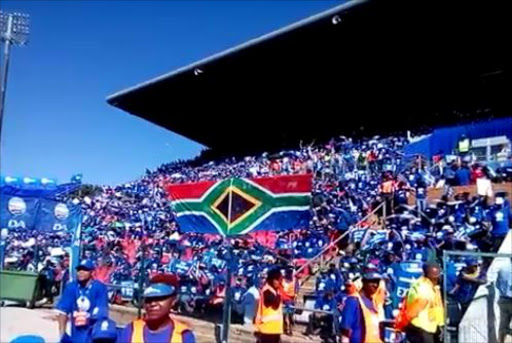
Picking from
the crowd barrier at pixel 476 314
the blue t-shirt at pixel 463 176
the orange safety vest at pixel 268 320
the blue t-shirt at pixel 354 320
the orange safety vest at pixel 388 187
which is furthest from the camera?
the orange safety vest at pixel 388 187

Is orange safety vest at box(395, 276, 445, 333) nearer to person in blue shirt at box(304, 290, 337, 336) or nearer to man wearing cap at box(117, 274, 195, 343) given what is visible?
person in blue shirt at box(304, 290, 337, 336)

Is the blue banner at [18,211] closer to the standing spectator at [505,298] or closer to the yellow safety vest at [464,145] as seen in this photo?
the standing spectator at [505,298]

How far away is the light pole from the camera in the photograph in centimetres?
1545

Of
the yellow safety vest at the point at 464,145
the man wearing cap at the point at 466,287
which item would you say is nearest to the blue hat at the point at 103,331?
the man wearing cap at the point at 466,287

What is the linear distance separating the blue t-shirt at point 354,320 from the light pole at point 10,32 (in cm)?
1212

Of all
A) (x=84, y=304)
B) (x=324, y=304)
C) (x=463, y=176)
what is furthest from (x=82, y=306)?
(x=463, y=176)

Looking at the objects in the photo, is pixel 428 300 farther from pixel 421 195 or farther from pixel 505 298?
pixel 421 195

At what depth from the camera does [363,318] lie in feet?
17.0

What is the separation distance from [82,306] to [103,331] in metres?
0.36

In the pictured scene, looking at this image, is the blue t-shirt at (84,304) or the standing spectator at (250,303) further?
the standing spectator at (250,303)

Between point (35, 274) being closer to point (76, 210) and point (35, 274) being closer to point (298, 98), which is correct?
point (76, 210)

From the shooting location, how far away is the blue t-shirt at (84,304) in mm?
5379

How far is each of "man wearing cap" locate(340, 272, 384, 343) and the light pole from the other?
12107 millimetres

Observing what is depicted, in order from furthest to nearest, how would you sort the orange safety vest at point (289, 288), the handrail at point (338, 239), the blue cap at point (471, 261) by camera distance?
the handrail at point (338, 239) → the orange safety vest at point (289, 288) → the blue cap at point (471, 261)
